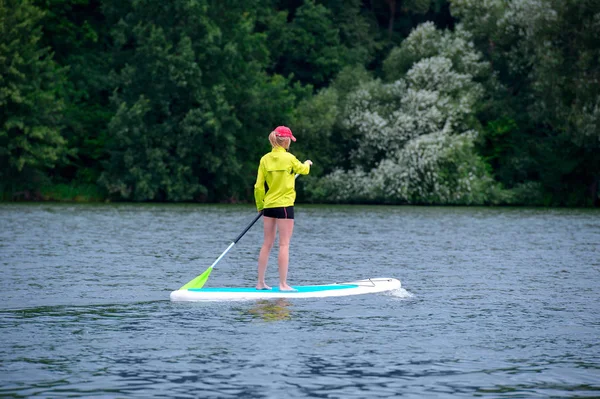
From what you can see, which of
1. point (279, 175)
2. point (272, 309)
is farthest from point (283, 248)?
point (272, 309)

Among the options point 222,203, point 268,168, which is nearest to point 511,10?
point 222,203

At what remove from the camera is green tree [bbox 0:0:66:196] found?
5328cm

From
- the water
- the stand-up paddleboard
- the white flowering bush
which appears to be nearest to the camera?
the water

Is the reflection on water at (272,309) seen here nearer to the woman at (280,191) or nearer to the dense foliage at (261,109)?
the woman at (280,191)

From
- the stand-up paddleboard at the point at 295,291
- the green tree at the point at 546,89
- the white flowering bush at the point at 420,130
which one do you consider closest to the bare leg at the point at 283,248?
the stand-up paddleboard at the point at 295,291

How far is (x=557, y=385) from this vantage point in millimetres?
9195

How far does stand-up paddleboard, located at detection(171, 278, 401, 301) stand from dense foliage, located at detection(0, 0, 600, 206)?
37.3m

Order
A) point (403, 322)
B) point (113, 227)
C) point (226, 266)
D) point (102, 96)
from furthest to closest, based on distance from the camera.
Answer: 1. point (102, 96)
2. point (113, 227)
3. point (226, 266)
4. point (403, 322)

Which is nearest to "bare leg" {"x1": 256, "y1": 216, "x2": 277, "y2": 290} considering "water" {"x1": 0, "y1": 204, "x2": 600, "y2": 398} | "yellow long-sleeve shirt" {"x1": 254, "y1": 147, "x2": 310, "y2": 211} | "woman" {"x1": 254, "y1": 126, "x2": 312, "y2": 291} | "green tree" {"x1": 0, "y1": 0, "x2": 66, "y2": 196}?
"woman" {"x1": 254, "y1": 126, "x2": 312, "y2": 291}

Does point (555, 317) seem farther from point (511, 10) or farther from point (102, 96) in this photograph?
point (102, 96)

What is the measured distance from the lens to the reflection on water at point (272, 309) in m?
13.0

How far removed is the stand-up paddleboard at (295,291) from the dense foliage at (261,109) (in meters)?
37.3

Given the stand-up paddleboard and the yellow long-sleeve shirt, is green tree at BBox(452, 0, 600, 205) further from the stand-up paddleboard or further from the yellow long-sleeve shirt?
the yellow long-sleeve shirt

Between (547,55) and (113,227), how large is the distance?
26865mm
